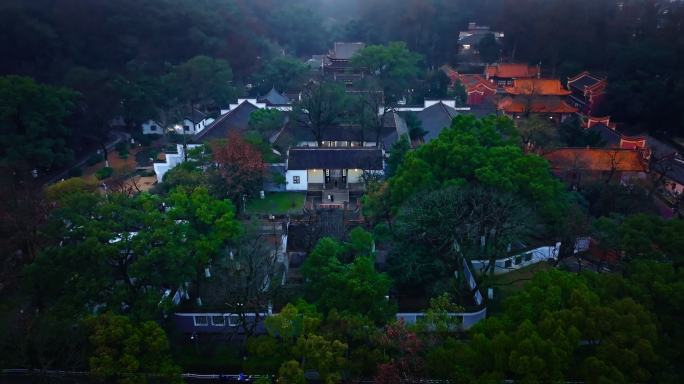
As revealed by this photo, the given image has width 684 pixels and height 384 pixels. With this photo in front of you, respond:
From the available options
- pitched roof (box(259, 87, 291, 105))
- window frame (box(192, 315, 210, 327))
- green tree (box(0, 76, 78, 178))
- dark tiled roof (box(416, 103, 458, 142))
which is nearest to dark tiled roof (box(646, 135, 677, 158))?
dark tiled roof (box(416, 103, 458, 142))

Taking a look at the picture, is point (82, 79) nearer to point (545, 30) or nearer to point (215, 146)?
point (215, 146)

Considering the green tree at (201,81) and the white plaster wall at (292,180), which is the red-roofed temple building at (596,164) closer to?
the white plaster wall at (292,180)

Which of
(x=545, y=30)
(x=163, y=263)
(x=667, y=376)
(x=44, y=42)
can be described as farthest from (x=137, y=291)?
(x=545, y=30)

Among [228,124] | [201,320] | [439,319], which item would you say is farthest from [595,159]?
[228,124]

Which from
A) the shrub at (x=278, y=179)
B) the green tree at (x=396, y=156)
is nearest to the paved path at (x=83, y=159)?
the shrub at (x=278, y=179)

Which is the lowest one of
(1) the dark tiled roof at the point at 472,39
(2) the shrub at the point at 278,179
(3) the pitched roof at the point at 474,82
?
(2) the shrub at the point at 278,179

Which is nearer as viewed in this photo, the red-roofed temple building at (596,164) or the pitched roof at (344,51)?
the red-roofed temple building at (596,164)
